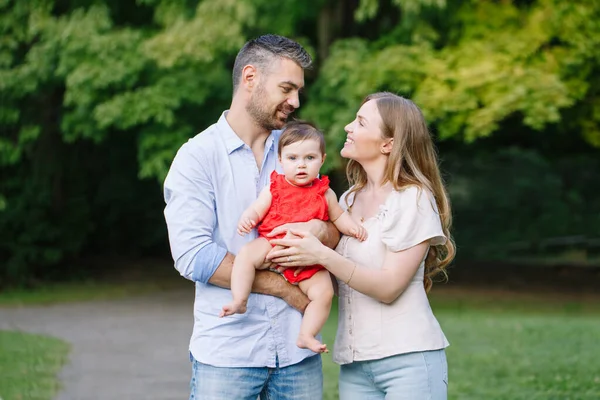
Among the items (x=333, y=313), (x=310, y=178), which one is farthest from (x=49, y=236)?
(x=310, y=178)

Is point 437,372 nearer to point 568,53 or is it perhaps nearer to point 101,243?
point 568,53

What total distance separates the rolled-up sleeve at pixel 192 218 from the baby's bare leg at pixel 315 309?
13.9 inches

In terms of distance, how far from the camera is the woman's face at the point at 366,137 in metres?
3.60

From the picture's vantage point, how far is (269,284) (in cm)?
347

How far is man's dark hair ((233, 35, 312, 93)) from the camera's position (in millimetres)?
3582

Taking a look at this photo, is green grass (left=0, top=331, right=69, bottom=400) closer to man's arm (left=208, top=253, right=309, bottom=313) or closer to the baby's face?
man's arm (left=208, top=253, right=309, bottom=313)

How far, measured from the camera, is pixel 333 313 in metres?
14.3

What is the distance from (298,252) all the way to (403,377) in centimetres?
62

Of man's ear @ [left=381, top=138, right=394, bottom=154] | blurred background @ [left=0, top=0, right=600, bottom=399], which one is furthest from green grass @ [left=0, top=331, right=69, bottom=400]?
man's ear @ [left=381, top=138, right=394, bottom=154]

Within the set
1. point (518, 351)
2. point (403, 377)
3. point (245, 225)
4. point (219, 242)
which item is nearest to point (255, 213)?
point (245, 225)

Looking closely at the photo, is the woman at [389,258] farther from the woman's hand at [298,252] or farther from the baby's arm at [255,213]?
the baby's arm at [255,213]

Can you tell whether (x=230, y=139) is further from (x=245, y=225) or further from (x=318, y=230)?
(x=318, y=230)

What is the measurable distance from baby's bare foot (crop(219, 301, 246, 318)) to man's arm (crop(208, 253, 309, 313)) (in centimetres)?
9

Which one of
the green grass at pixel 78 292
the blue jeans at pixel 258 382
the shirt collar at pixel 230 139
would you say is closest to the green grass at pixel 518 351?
the blue jeans at pixel 258 382
